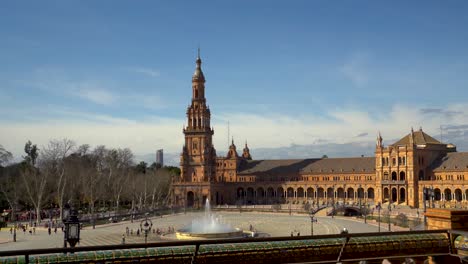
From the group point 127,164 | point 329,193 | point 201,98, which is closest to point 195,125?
point 201,98

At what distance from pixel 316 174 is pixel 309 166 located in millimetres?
4899

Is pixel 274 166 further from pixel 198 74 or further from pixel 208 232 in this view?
pixel 208 232

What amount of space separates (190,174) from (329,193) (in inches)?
1364

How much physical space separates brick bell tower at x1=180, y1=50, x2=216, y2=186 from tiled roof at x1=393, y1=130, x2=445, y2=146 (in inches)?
1768

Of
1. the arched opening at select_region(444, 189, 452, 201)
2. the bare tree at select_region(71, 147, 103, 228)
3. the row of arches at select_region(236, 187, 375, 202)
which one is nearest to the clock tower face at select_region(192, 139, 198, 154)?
the row of arches at select_region(236, 187, 375, 202)

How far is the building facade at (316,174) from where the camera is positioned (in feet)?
333

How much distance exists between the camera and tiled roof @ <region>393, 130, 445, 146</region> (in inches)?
4225

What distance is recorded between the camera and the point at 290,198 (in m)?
126

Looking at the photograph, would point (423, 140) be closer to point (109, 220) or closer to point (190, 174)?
point (190, 174)

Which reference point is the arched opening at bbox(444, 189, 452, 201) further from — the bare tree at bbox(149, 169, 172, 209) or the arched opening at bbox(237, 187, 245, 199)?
the bare tree at bbox(149, 169, 172, 209)

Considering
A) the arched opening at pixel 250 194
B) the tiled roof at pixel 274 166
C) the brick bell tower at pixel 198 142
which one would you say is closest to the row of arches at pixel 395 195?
the tiled roof at pixel 274 166

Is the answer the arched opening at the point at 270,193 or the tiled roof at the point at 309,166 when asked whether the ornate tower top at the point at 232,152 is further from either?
the arched opening at the point at 270,193

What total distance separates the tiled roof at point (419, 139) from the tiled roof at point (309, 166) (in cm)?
945

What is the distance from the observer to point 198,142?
126188mm
